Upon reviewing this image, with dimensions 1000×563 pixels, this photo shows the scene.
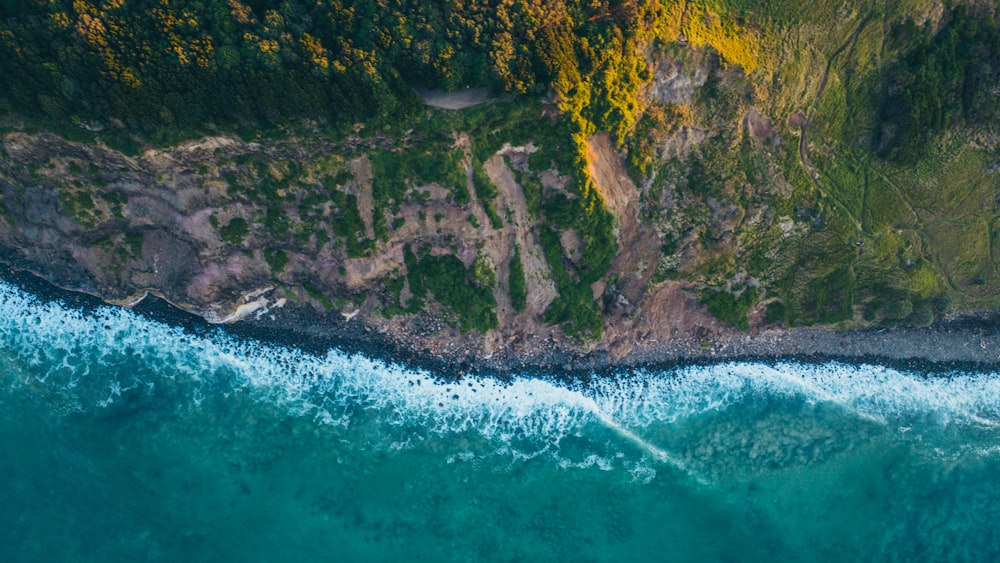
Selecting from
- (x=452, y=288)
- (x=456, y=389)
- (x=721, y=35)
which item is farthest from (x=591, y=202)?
(x=456, y=389)

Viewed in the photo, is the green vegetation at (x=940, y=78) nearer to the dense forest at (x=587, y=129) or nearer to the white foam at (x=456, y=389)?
the dense forest at (x=587, y=129)

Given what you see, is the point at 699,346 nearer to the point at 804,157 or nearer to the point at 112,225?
the point at 804,157

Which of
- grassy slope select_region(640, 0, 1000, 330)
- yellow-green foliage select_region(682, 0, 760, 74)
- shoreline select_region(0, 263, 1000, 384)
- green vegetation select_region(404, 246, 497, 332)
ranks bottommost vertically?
shoreline select_region(0, 263, 1000, 384)

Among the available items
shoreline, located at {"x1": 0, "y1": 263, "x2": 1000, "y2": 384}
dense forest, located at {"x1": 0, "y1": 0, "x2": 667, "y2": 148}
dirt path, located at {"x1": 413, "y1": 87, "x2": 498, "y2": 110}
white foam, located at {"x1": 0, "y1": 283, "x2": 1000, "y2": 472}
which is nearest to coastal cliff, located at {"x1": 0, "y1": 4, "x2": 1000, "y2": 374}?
dirt path, located at {"x1": 413, "y1": 87, "x2": 498, "y2": 110}

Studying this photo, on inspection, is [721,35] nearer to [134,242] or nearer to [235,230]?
[235,230]

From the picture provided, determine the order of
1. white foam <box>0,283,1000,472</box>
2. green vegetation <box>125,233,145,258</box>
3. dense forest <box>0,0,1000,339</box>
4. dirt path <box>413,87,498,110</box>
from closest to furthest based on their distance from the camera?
dense forest <box>0,0,1000,339</box> → dirt path <box>413,87,498,110</box> → green vegetation <box>125,233,145,258</box> → white foam <box>0,283,1000,472</box>

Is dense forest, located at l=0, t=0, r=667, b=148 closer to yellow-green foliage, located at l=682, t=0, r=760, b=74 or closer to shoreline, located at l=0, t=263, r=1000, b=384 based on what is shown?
yellow-green foliage, located at l=682, t=0, r=760, b=74
